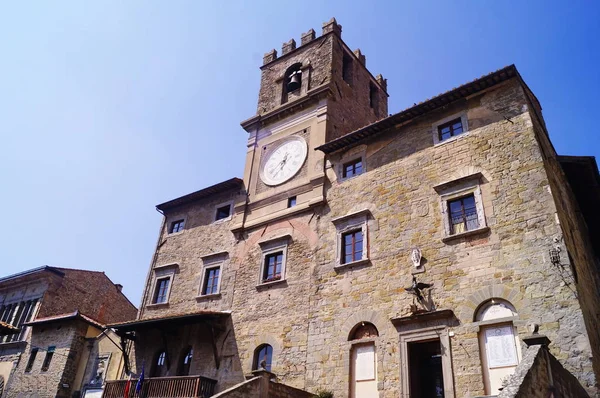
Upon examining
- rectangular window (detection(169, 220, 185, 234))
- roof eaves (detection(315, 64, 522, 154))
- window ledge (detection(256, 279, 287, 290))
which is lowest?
window ledge (detection(256, 279, 287, 290))

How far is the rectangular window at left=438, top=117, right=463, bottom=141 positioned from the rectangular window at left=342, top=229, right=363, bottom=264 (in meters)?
3.93

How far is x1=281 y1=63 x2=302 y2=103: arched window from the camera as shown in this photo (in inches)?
857

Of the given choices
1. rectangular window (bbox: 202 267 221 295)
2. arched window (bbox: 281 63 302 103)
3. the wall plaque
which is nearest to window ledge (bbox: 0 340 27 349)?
rectangular window (bbox: 202 267 221 295)

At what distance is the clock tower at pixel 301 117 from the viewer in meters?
18.2

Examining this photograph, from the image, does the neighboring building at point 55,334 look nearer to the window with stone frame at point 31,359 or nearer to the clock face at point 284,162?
the window with stone frame at point 31,359

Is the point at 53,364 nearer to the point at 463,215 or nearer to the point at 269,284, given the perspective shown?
the point at 269,284

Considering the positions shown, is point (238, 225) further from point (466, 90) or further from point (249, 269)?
point (466, 90)

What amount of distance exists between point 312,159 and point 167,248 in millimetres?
7961

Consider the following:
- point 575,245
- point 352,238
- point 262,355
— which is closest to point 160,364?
point 262,355

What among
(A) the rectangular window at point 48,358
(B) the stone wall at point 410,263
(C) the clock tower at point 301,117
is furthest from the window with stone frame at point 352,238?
(A) the rectangular window at point 48,358

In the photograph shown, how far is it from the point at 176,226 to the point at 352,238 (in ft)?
Answer: 32.1

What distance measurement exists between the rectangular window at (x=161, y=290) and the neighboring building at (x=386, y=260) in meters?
0.09

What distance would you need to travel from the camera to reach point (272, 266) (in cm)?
1708

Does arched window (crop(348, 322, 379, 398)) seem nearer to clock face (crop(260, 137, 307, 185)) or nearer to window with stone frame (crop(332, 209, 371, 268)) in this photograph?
window with stone frame (crop(332, 209, 371, 268))
